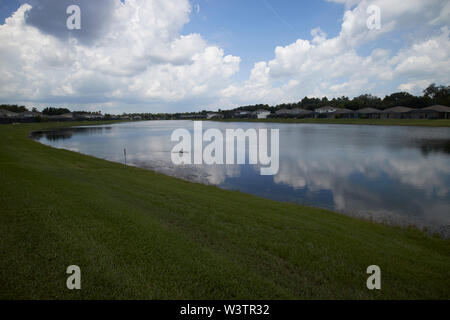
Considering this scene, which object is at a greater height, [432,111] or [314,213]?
[432,111]

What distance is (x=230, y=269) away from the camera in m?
5.05

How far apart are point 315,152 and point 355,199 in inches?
631

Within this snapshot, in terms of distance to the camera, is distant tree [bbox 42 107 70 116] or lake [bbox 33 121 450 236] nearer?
lake [bbox 33 121 450 236]

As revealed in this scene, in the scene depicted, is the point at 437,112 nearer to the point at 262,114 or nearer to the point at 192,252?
the point at 262,114

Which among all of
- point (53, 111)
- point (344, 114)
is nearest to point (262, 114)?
point (344, 114)

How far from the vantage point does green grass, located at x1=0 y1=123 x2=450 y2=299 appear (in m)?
4.40

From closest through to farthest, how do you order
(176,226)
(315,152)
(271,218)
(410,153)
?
(176,226), (271,218), (410,153), (315,152)

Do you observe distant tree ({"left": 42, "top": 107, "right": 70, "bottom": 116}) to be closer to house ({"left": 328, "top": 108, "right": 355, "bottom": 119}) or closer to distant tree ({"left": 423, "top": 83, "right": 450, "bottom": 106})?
house ({"left": 328, "top": 108, "right": 355, "bottom": 119})

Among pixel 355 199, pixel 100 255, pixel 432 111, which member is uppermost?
pixel 432 111

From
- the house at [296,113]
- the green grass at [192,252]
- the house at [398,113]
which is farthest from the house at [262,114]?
the green grass at [192,252]

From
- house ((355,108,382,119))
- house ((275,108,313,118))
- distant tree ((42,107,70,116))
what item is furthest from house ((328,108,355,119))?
distant tree ((42,107,70,116))

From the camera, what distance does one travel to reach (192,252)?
5578mm
